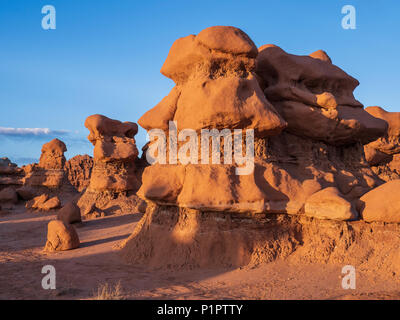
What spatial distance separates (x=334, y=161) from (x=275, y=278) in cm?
360

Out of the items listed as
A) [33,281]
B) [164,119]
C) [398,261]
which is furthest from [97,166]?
[398,261]

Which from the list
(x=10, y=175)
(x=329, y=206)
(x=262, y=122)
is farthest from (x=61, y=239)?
(x=10, y=175)

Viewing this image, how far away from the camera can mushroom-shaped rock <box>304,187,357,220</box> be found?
5.42 m

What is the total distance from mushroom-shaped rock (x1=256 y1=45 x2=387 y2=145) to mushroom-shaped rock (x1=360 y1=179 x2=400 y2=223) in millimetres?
1833

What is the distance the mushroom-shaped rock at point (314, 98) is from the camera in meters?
7.02

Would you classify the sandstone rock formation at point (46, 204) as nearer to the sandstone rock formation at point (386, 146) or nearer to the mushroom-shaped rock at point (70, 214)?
the mushroom-shaped rock at point (70, 214)

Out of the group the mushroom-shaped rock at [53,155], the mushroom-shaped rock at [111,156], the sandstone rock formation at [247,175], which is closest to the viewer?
the sandstone rock formation at [247,175]

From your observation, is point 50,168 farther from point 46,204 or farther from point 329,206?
point 329,206

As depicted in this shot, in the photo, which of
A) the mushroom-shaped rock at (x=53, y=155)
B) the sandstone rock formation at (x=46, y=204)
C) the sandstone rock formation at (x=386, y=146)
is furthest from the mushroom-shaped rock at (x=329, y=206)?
the mushroom-shaped rock at (x=53, y=155)

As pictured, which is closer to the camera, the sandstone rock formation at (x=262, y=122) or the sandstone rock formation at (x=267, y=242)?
the sandstone rock formation at (x=267, y=242)

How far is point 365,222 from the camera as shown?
5859 mm

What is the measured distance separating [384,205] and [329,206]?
0.97 m

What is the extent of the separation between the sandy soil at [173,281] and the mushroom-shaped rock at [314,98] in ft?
10.1

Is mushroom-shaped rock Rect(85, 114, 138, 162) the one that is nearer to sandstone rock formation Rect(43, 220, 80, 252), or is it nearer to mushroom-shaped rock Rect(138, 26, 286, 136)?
sandstone rock formation Rect(43, 220, 80, 252)
